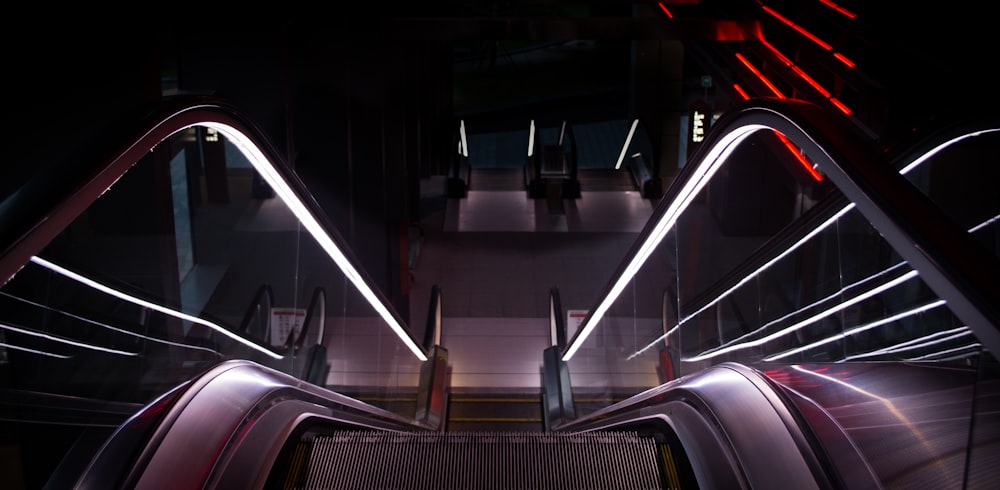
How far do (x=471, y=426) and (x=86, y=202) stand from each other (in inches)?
229

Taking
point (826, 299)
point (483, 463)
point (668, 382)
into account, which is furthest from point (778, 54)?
point (483, 463)

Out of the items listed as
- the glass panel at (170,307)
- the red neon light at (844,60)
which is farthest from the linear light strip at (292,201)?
the red neon light at (844,60)

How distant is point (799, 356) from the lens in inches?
144

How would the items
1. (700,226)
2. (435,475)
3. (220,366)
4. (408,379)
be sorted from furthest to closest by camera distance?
(700,226), (408,379), (435,475), (220,366)

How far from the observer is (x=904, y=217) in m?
1.57

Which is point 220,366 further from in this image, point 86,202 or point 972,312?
point 972,312

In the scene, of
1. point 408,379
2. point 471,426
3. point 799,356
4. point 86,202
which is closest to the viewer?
point 86,202

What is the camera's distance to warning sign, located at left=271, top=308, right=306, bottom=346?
7180 millimetres

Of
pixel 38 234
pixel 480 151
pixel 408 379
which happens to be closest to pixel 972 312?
pixel 38 234

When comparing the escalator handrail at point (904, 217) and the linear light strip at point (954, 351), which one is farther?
the linear light strip at point (954, 351)

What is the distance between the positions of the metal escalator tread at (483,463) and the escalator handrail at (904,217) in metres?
1.29

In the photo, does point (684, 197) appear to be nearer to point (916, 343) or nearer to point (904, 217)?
point (916, 343)

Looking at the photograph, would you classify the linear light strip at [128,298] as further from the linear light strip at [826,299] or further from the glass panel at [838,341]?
the linear light strip at [826,299]

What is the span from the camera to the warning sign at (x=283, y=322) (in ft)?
23.6
